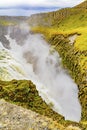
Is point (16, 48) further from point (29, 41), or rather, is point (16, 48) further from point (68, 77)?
point (68, 77)

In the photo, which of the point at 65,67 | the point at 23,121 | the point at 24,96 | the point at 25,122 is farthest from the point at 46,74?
the point at 25,122

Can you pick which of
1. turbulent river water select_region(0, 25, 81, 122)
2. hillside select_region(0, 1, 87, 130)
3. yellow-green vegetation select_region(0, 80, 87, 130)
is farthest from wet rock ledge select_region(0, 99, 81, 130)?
turbulent river water select_region(0, 25, 81, 122)

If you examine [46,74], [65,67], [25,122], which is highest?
[25,122]

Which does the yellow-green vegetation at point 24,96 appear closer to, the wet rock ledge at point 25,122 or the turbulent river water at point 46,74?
the wet rock ledge at point 25,122

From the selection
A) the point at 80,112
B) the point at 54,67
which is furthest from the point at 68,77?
the point at 80,112

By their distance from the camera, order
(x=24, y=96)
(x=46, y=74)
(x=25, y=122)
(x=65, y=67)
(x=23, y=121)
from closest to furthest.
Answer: (x=25, y=122), (x=23, y=121), (x=24, y=96), (x=65, y=67), (x=46, y=74)

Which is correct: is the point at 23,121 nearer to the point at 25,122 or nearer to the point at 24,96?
the point at 25,122

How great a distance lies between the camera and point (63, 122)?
32.2 m

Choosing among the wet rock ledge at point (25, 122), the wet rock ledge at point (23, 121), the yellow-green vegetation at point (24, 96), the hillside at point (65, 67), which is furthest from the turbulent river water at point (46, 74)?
the wet rock ledge at point (25, 122)

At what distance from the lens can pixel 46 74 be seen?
392ft

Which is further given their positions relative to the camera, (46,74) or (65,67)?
(46,74)

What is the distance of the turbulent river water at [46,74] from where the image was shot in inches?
3275

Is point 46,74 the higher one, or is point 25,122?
point 25,122

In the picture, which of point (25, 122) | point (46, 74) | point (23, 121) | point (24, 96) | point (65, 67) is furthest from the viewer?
point (46, 74)
